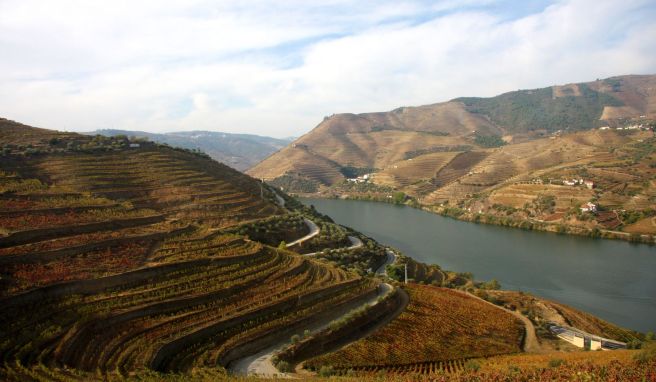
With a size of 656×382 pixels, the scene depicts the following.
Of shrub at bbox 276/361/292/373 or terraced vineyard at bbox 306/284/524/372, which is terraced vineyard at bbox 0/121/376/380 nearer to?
shrub at bbox 276/361/292/373

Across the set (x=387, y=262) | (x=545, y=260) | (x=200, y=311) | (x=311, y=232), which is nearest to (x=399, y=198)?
(x=545, y=260)

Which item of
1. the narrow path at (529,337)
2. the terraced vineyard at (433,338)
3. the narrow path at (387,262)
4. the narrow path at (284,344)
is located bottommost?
the narrow path at (529,337)

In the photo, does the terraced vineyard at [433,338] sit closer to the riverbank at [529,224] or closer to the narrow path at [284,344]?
the narrow path at [284,344]

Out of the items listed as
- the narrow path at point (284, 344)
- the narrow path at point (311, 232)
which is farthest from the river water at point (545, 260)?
the narrow path at point (284, 344)

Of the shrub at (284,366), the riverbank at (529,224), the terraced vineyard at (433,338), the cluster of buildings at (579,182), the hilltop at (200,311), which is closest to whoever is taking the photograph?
the hilltop at (200,311)

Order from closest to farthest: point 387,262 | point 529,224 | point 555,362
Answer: point 555,362, point 387,262, point 529,224

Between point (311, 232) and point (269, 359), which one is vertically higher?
point (311, 232)

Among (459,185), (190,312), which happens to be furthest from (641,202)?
(190,312)

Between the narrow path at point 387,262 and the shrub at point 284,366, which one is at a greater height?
the shrub at point 284,366

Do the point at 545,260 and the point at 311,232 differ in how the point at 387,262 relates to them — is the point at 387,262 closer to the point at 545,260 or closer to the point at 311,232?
the point at 311,232
